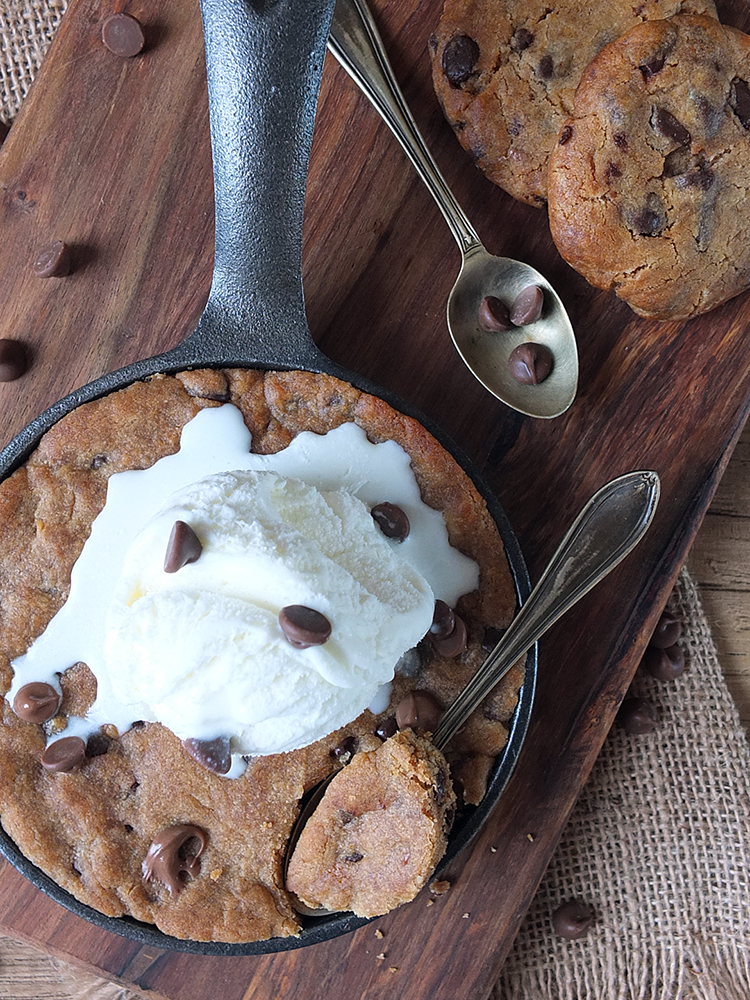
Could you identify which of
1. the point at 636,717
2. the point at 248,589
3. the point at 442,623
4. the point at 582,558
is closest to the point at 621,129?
the point at 582,558

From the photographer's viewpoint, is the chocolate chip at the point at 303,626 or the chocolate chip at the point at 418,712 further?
the chocolate chip at the point at 418,712

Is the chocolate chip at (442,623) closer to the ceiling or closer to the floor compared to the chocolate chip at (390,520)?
closer to the floor

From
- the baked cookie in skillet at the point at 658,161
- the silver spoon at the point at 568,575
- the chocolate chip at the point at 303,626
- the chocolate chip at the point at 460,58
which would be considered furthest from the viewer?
the chocolate chip at the point at 460,58

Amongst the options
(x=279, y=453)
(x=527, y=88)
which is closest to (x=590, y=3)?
(x=527, y=88)

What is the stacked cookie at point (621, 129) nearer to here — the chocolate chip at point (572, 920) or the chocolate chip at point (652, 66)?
the chocolate chip at point (652, 66)

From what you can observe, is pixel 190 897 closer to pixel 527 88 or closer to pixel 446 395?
pixel 446 395

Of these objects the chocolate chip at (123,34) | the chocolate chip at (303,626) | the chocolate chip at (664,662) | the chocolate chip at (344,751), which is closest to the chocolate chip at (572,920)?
the chocolate chip at (664,662)
